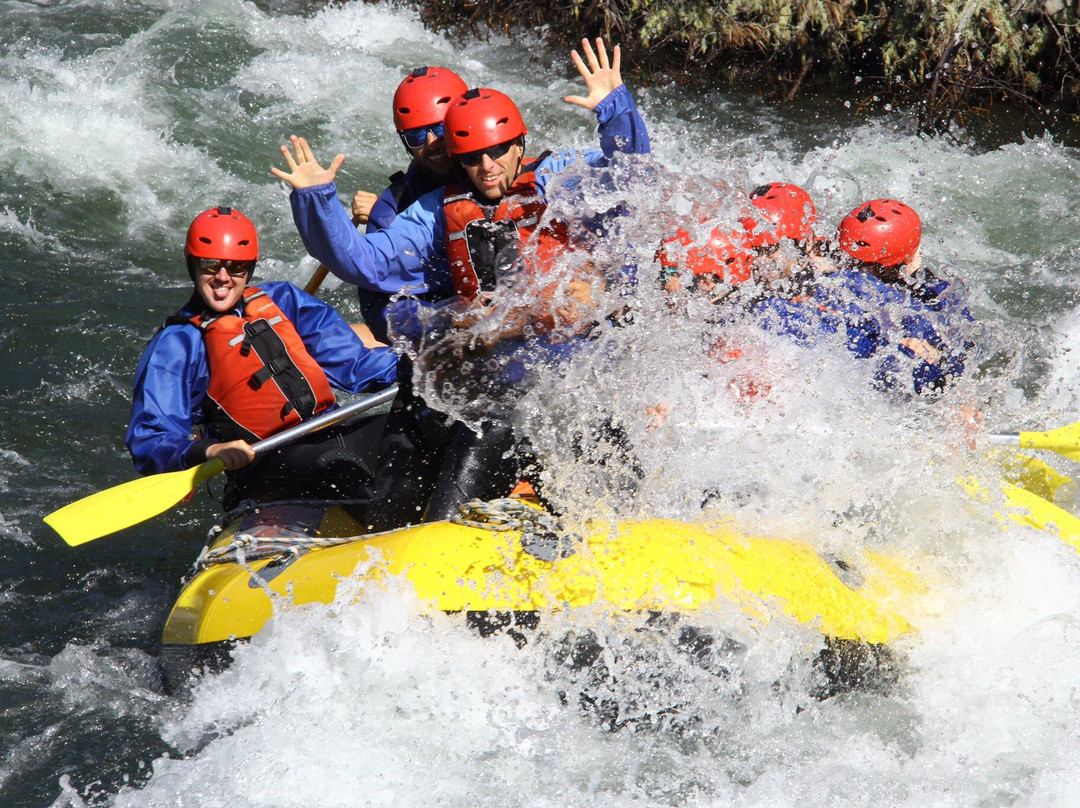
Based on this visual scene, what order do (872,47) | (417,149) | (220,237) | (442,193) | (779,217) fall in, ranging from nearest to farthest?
(220,237) → (442,193) → (779,217) → (417,149) → (872,47)

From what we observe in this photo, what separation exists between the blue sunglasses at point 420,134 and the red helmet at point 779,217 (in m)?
1.28

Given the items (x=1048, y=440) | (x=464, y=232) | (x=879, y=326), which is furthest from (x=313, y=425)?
(x=1048, y=440)

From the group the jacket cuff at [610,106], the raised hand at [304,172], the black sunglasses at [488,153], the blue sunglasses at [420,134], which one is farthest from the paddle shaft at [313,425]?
the jacket cuff at [610,106]

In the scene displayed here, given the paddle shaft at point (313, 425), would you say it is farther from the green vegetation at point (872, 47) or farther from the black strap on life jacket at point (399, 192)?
the green vegetation at point (872, 47)

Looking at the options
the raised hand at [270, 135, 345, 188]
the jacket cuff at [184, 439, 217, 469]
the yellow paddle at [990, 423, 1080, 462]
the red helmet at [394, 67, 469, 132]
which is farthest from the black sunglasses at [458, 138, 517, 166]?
the yellow paddle at [990, 423, 1080, 462]

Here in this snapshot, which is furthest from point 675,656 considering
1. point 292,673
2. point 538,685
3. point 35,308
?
point 35,308

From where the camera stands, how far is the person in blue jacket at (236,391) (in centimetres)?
380

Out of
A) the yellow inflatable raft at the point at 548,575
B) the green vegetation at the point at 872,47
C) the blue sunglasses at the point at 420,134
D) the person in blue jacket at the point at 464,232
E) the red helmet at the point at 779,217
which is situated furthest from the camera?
the green vegetation at the point at 872,47

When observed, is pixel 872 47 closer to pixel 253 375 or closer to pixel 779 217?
pixel 779 217

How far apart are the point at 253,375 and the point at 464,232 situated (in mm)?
909

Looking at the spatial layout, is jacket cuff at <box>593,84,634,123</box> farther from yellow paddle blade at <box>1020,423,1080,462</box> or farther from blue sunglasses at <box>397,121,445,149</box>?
yellow paddle blade at <box>1020,423,1080,462</box>

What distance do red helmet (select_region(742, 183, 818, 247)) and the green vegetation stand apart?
4.04 meters

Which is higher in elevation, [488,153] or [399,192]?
[488,153]

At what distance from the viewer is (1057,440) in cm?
404
